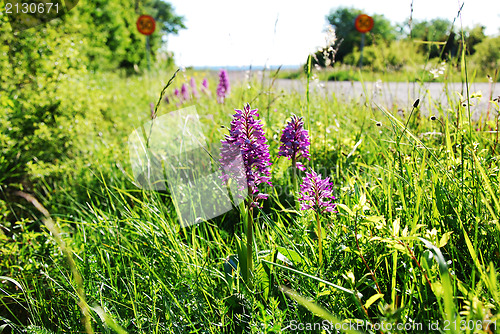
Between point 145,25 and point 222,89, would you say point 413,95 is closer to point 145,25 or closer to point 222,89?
point 222,89

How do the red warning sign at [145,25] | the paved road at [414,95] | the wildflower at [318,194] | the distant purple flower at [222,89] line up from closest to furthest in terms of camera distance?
1. the wildflower at [318,194]
2. the paved road at [414,95]
3. the distant purple flower at [222,89]
4. the red warning sign at [145,25]

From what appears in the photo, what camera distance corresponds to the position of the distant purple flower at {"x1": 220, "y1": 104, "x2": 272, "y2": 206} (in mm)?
1236

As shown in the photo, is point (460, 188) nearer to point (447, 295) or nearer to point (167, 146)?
point (447, 295)

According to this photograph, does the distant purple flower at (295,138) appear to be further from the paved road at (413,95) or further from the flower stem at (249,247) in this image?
the paved road at (413,95)

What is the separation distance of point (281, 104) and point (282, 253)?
2387 millimetres

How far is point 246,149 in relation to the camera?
4.08 ft

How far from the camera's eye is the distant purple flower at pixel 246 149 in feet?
4.06

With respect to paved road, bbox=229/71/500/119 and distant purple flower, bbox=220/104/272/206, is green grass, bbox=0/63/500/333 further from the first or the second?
paved road, bbox=229/71/500/119

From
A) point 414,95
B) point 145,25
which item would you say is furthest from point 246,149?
point 145,25

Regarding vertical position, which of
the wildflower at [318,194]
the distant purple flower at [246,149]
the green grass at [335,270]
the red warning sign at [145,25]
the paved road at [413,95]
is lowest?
the green grass at [335,270]

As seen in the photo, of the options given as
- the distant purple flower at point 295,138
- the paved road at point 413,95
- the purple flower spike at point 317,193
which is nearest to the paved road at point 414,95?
the paved road at point 413,95

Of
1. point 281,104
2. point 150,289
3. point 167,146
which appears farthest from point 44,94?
point 150,289

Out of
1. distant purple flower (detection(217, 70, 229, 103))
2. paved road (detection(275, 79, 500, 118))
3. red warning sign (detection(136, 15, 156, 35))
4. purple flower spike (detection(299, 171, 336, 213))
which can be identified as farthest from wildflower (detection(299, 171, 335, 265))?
red warning sign (detection(136, 15, 156, 35))

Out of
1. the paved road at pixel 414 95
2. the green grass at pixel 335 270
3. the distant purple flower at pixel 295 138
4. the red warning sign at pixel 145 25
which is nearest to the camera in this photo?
the green grass at pixel 335 270
